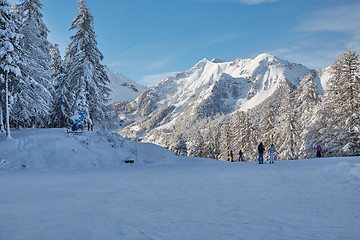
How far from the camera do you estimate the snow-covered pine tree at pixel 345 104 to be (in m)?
22.2

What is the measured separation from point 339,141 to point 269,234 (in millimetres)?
23360

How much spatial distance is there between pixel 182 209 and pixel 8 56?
1919 centimetres

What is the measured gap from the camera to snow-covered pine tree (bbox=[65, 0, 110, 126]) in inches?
985

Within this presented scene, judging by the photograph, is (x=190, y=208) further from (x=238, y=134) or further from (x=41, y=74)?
(x=238, y=134)

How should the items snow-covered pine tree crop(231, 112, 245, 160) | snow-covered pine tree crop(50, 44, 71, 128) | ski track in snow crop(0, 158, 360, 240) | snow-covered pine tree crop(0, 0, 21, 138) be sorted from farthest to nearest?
snow-covered pine tree crop(231, 112, 245, 160) < snow-covered pine tree crop(50, 44, 71, 128) < snow-covered pine tree crop(0, 0, 21, 138) < ski track in snow crop(0, 158, 360, 240)

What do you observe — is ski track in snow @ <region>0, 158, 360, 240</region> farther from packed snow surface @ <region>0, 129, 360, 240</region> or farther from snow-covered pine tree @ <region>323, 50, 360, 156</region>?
snow-covered pine tree @ <region>323, 50, 360, 156</region>

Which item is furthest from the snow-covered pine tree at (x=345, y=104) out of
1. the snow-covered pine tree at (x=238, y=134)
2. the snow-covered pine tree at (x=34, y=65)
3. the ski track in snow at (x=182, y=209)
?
the snow-covered pine tree at (x=34, y=65)

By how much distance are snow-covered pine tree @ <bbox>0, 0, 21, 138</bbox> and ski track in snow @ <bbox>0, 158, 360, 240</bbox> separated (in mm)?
12790

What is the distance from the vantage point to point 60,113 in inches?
1178

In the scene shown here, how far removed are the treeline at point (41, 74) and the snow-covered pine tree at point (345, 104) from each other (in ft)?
81.3

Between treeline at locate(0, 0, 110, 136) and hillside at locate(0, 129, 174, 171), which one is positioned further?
treeline at locate(0, 0, 110, 136)

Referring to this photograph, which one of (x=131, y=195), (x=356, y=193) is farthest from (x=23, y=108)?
(x=356, y=193)

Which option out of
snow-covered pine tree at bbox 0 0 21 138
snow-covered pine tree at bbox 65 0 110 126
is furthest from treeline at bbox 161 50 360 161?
snow-covered pine tree at bbox 0 0 21 138

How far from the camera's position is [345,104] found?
22.9 meters
